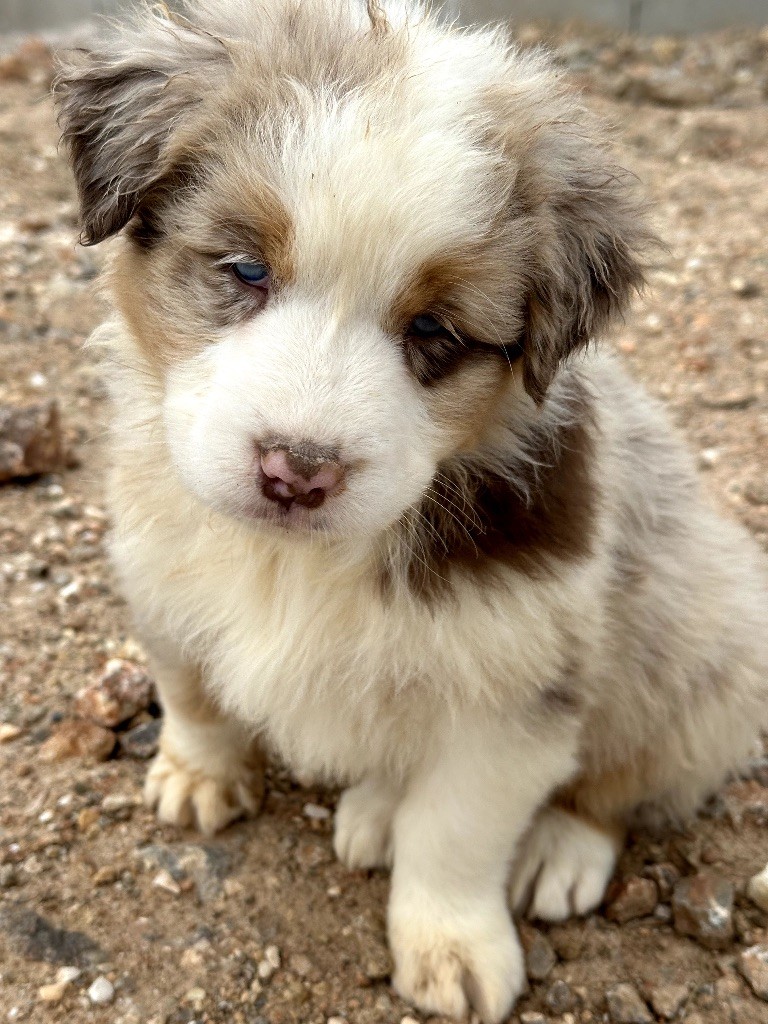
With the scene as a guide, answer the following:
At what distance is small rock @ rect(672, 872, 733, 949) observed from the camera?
321 centimetres

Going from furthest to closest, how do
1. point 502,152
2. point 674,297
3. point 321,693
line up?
1. point 674,297
2. point 321,693
3. point 502,152

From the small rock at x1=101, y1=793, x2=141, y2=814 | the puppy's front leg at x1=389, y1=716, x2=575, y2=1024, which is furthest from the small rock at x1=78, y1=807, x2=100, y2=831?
the puppy's front leg at x1=389, y1=716, x2=575, y2=1024

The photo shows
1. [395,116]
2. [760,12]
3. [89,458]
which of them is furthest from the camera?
[760,12]

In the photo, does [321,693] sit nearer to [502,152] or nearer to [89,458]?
[502,152]

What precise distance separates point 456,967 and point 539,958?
30cm

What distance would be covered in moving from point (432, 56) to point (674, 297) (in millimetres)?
4194

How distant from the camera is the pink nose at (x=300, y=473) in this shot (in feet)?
7.09

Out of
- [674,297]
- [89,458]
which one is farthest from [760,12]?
[89,458]

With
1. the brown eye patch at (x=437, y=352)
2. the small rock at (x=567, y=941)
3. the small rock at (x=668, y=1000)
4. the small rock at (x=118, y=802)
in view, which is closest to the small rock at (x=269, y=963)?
the small rock at (x=118, y=802)

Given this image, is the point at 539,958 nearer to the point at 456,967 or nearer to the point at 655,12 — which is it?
the point at 456,967

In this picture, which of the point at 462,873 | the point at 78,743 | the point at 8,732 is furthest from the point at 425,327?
the point at 8,732

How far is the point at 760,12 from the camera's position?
9781 mm

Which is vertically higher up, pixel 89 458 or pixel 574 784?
pixel 574 784

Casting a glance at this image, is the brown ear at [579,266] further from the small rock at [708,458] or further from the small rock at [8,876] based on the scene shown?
the small rock at [708,458]
